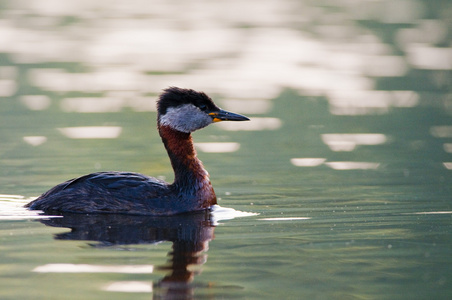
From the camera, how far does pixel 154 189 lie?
12805 mm

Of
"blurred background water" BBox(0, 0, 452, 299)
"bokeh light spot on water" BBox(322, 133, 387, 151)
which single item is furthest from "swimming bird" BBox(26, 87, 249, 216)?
"bokeh light spot on water" BBox(322, 133, 387, 151)

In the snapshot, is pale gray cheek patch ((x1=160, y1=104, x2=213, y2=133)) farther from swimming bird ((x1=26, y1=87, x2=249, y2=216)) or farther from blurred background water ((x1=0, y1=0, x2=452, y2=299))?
blurred background water ((x1=0, y1=0, x2=452, y2=299))

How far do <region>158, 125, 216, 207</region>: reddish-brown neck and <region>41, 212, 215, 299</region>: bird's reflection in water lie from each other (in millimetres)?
400

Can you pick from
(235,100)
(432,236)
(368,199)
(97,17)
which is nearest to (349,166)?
(368,199)

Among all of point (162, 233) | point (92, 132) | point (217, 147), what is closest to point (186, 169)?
point (162, 233)

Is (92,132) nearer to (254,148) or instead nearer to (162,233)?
(254,148)

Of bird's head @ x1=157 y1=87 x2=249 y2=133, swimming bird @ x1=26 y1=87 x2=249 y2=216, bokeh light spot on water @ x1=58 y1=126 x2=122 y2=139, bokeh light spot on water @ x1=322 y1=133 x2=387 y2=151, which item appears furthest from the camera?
bokeh light spot on water @ x1=58 y1=126 x2=122 y2=139

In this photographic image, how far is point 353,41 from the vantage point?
33312mm

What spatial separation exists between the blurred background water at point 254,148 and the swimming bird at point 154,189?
1.28ft

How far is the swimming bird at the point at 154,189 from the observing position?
12.7 meters

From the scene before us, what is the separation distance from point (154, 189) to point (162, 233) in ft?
4.63

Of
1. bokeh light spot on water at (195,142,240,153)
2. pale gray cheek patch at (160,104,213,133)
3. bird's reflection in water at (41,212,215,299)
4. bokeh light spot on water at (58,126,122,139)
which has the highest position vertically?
pale gray cheek patch at (160,104,213,133)

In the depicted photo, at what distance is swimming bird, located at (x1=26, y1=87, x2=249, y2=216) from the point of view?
41.7 ft

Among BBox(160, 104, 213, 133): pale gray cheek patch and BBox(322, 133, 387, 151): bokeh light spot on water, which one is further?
BBox(322, 133, 387, 151): bokeh light spot on water
